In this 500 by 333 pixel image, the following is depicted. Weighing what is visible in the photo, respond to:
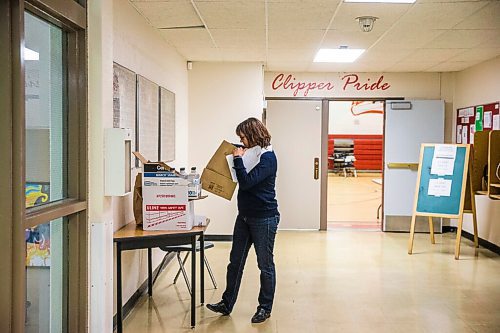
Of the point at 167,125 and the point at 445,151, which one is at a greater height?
the point at 167,125

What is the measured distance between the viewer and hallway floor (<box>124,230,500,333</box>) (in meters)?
4.38

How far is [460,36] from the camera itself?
5785 mm

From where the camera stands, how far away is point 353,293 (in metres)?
5.27

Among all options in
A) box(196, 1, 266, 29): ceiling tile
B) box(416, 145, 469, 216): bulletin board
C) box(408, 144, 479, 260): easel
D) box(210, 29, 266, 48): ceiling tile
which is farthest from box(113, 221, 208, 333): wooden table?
box(416, 145, 469, 216): bulletin board

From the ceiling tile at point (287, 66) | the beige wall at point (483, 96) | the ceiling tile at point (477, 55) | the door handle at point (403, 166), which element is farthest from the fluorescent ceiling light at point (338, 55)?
the door handle at point (403, 166)

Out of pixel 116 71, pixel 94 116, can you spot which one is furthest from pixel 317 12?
pixel 94 116

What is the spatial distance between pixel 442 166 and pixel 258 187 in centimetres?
375

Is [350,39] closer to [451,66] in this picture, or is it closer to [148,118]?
[148,118]

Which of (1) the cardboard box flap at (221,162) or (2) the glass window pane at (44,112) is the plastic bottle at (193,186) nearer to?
(1) the cardboard box flap at (221,162)

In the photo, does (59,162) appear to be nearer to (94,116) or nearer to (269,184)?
(94,116)

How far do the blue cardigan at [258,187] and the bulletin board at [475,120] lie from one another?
4.10 metres

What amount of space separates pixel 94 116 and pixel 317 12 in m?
2.41

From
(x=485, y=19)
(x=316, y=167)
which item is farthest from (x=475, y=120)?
(x=485, y=19)

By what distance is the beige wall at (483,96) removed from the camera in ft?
23.7
